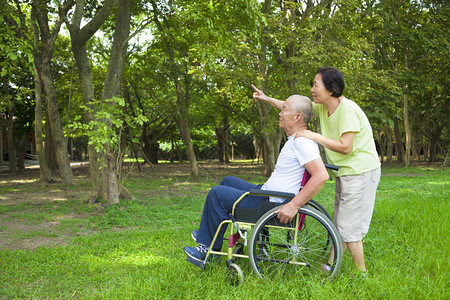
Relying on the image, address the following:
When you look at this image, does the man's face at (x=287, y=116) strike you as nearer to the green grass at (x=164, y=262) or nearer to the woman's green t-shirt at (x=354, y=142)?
the woman's green t-shirt at (x=354, y=142)

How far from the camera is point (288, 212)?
279 centimetres

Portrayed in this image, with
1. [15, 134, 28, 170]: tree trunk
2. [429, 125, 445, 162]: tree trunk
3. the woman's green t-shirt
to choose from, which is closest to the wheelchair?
the woman's green t-shirt

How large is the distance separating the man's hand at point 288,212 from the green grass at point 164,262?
1.58 ft

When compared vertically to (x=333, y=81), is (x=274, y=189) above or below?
below

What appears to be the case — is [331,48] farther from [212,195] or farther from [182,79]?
[212,195]

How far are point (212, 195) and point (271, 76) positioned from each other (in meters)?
11.1

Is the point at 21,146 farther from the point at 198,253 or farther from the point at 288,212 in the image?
the point at 288,212

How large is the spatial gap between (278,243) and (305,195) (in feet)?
2.07

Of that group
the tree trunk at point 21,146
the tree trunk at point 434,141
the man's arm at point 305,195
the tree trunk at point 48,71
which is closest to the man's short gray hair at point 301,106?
the man's arm at point 305,195

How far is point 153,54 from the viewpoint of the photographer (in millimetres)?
14977

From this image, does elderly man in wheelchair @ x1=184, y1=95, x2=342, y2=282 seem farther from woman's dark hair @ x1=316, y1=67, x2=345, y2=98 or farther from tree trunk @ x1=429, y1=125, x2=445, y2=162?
tree trunk @ x1=429, y1=125, x2=445, y2=162

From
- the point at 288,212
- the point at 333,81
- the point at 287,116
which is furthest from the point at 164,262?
the point at 333,81

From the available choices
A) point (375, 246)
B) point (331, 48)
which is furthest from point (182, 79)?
point (375, 246)

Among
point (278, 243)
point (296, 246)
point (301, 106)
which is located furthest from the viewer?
point (278, 243)
